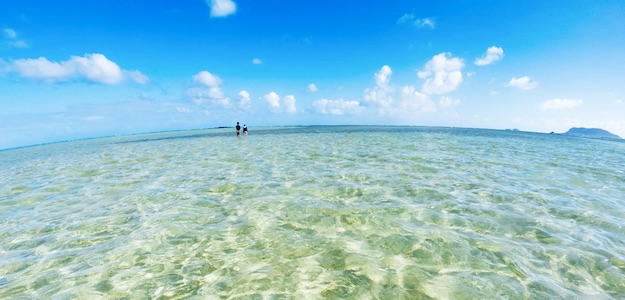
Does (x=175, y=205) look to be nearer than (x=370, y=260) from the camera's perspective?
No

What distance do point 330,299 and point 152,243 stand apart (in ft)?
17.1

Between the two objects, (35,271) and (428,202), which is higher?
(428,202)

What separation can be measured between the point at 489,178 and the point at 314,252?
39.5 feet

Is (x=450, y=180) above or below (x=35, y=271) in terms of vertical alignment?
above

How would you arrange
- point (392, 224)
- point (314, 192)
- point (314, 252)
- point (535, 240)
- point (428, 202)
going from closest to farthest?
point (314, 252)
point (535, 240)
point (392, 224)
point (428, 202)
point (314, 192)

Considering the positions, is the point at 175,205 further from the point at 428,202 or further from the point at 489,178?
the point at 489,178

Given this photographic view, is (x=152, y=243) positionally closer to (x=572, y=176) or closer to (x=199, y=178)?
(x=199, y=178)

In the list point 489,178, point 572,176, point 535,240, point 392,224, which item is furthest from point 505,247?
point 572,176

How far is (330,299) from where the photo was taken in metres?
5.12

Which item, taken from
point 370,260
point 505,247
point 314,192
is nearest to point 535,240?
point 505,247

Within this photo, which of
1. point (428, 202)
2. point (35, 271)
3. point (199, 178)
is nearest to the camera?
point (35, 271)

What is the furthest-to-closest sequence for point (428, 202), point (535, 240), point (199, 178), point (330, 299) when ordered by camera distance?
point (199, 178) < point (428, 202) < point (535, 240) < point (330, 299)

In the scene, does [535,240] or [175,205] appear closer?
[535,240]

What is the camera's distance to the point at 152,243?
7.57 meters
